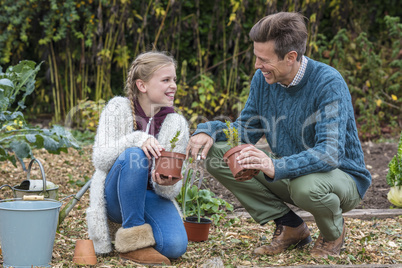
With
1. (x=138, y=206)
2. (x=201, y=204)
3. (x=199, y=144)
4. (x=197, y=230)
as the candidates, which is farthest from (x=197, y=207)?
(x=138, y=206)

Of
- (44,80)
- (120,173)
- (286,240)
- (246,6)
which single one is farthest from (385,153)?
(44,80)

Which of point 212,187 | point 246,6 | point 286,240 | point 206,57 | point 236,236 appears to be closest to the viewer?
point 286,240

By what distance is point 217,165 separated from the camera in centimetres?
238

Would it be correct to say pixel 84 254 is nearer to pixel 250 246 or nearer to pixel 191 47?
pixel 250 246

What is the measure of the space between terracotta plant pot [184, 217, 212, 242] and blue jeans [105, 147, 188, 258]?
207mm

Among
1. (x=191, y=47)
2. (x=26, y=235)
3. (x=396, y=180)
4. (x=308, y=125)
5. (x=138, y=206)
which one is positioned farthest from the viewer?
(x=191, y=47)

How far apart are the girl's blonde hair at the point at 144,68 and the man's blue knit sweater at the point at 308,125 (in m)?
0.37

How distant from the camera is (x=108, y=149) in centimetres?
215

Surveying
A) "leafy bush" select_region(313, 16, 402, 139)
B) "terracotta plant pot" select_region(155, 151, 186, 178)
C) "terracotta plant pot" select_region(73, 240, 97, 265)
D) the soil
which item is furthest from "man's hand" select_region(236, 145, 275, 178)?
"leafy bush" select_region(313, 16, 402, 139)

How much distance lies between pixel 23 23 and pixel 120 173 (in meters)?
3.88

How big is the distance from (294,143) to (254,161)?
1.47ft

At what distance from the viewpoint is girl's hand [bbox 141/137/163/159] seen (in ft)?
6.68

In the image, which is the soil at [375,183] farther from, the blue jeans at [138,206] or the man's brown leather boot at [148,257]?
the man's brown leather boot at [148,257]

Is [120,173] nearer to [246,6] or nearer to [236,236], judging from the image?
[236,236]
